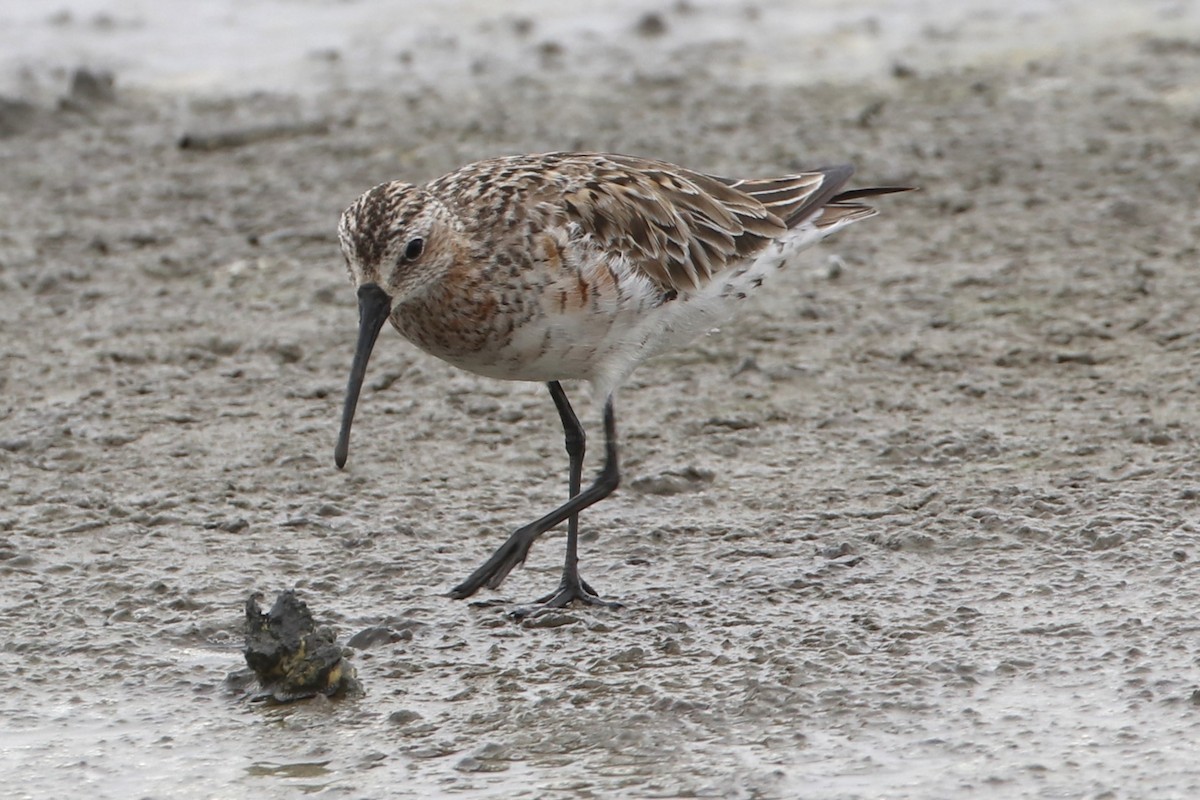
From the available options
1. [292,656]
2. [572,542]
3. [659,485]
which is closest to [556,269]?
[572,542]

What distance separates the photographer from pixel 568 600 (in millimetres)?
6410

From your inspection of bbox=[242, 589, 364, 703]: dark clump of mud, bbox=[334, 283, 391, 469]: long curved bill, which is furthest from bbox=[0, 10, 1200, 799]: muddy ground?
bbox=[334, 283, 391, 469]: long curved bill

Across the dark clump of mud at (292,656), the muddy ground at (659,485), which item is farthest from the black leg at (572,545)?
the dark clump of mud at (292,656)

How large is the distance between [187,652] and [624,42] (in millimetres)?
8699

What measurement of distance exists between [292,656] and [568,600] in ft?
3.67

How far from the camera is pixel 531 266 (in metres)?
6.21

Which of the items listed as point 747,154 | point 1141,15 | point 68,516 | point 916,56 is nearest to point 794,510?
point 68,516

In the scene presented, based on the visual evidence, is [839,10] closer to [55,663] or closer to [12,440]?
[12,440]

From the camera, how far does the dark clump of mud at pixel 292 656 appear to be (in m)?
5.63

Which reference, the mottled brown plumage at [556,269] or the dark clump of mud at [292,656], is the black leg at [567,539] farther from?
the dark clump of mud at [292,656]

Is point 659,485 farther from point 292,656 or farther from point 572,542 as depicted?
point 292,656

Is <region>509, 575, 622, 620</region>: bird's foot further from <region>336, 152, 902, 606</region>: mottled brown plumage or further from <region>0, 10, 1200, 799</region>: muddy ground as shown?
<region>0, 10, 1200, 799</region>: muddy ground

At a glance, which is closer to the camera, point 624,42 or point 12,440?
point 12,440

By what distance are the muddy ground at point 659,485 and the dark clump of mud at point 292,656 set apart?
3.1 inches
